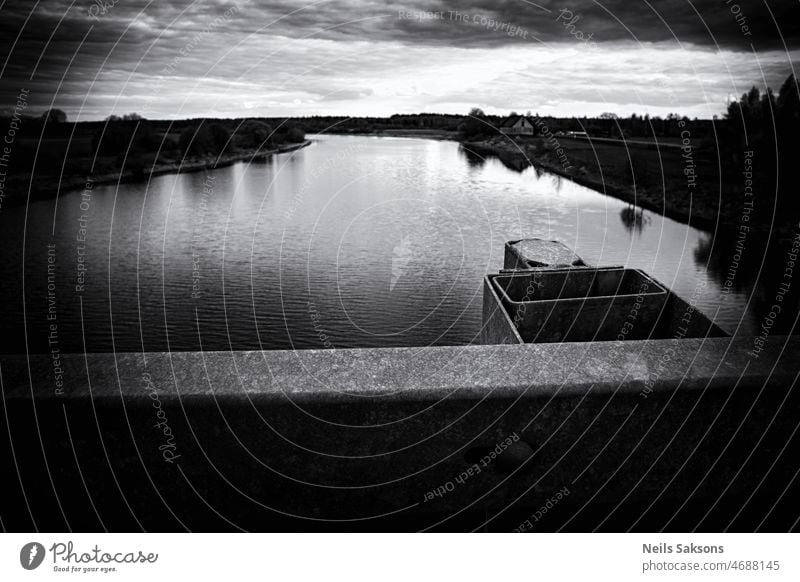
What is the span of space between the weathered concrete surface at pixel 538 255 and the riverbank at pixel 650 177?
1223 cm

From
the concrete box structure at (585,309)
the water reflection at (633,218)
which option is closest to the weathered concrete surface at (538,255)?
the concrete box structure at (585,309)

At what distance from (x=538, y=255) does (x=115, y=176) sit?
56150mm

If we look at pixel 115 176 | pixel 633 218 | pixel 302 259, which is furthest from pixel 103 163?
pixel 633 218

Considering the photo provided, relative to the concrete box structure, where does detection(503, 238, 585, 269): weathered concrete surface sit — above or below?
above

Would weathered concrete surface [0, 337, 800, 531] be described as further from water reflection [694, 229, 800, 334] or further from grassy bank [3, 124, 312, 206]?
grassy bank [3, 124, 312, 206]

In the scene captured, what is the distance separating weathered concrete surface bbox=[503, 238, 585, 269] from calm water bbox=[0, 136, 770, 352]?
710 centimetres

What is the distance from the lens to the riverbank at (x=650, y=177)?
40.2 metres

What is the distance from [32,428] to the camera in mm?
3734

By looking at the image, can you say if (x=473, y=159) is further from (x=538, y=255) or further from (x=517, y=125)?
(x=538, y=255)

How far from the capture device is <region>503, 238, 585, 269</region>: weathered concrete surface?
38.1 feet

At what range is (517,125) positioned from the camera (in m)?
94.8

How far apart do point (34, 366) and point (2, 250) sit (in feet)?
107

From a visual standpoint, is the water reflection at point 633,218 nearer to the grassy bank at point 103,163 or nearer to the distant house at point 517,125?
the grassy bank at point 103,163

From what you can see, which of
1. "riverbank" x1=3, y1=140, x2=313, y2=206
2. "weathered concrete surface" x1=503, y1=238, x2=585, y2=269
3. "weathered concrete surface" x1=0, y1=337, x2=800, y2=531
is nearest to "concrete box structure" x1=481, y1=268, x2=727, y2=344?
"weathered concrete surface" x1=503, y1=238, x2=585, y2=269
